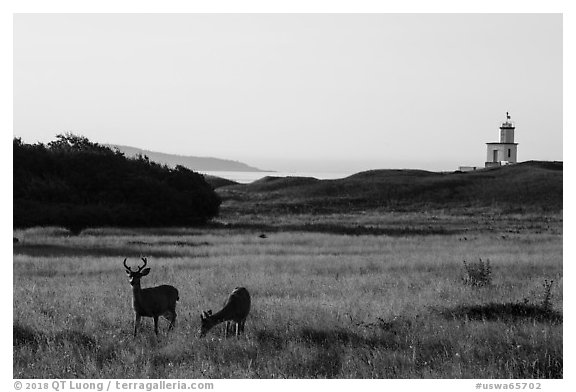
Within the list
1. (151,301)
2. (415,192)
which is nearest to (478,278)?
(151,301)

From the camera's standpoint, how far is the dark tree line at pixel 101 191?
4184cm

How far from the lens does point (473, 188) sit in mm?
79125

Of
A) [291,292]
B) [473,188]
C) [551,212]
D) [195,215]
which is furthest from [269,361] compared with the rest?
[473,188]

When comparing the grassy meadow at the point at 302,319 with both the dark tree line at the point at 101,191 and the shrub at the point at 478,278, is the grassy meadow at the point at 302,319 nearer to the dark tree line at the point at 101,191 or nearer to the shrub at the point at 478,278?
the shrub at the point at 478,278

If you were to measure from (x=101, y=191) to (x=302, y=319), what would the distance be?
1437 inches

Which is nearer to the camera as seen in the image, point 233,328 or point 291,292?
point 233,328

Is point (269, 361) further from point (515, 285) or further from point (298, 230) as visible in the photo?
point (298, 230)

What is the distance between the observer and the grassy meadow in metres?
11.4

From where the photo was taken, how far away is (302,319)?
45.5 feet

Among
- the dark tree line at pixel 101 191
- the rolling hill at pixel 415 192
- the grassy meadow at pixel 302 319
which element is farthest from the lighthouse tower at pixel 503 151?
the grassy meadow at pixel 302 319

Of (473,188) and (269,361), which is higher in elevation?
(473,188)

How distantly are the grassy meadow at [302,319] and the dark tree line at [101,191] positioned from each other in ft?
48.1

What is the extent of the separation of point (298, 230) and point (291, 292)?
25.1 meters

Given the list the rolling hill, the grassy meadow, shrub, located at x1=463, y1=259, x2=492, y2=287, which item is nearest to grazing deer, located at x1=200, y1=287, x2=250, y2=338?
the grassy meadow
